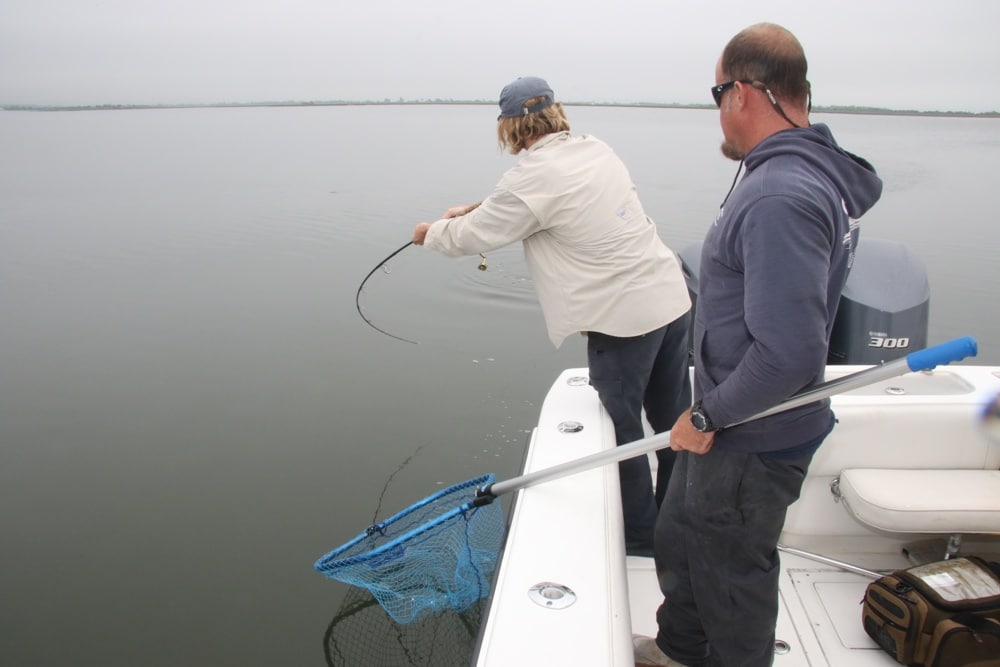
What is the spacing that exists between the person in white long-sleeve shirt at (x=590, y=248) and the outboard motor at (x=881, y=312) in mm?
769

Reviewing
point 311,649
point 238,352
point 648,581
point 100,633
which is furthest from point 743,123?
point 238,352

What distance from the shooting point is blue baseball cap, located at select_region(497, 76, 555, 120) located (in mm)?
2051

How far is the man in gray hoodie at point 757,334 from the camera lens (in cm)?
112

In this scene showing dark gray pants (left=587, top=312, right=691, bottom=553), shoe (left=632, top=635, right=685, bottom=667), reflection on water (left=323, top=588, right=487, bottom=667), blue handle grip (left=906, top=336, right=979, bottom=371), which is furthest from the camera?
reflection on water (left=323, top=588, right=487, bottom=667)

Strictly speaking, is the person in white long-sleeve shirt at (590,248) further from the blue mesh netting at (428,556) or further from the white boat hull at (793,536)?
the blue mesh netting at (428,556)

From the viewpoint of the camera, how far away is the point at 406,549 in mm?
2018

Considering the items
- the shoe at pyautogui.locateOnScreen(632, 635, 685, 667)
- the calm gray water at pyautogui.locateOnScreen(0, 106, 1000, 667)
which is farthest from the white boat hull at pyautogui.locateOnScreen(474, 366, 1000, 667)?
the calm gray water at pyautogui.locateOnScreen(0, 106, 1000, 667)

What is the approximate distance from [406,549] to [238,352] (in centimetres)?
386

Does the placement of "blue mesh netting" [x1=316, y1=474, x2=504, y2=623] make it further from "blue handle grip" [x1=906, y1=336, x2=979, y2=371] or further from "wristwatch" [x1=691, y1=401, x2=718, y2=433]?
"blue handle grip" [x1=906, y1=336, x2=979, y2=371]

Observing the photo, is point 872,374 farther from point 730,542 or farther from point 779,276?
point 730,542

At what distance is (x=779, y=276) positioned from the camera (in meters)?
1.11

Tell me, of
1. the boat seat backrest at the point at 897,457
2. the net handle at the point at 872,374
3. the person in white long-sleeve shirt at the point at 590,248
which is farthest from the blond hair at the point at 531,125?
the boat seat backrest at the point at 897,457

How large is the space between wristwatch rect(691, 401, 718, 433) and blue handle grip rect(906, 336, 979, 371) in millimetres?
341

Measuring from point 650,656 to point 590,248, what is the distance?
3.55 feet
